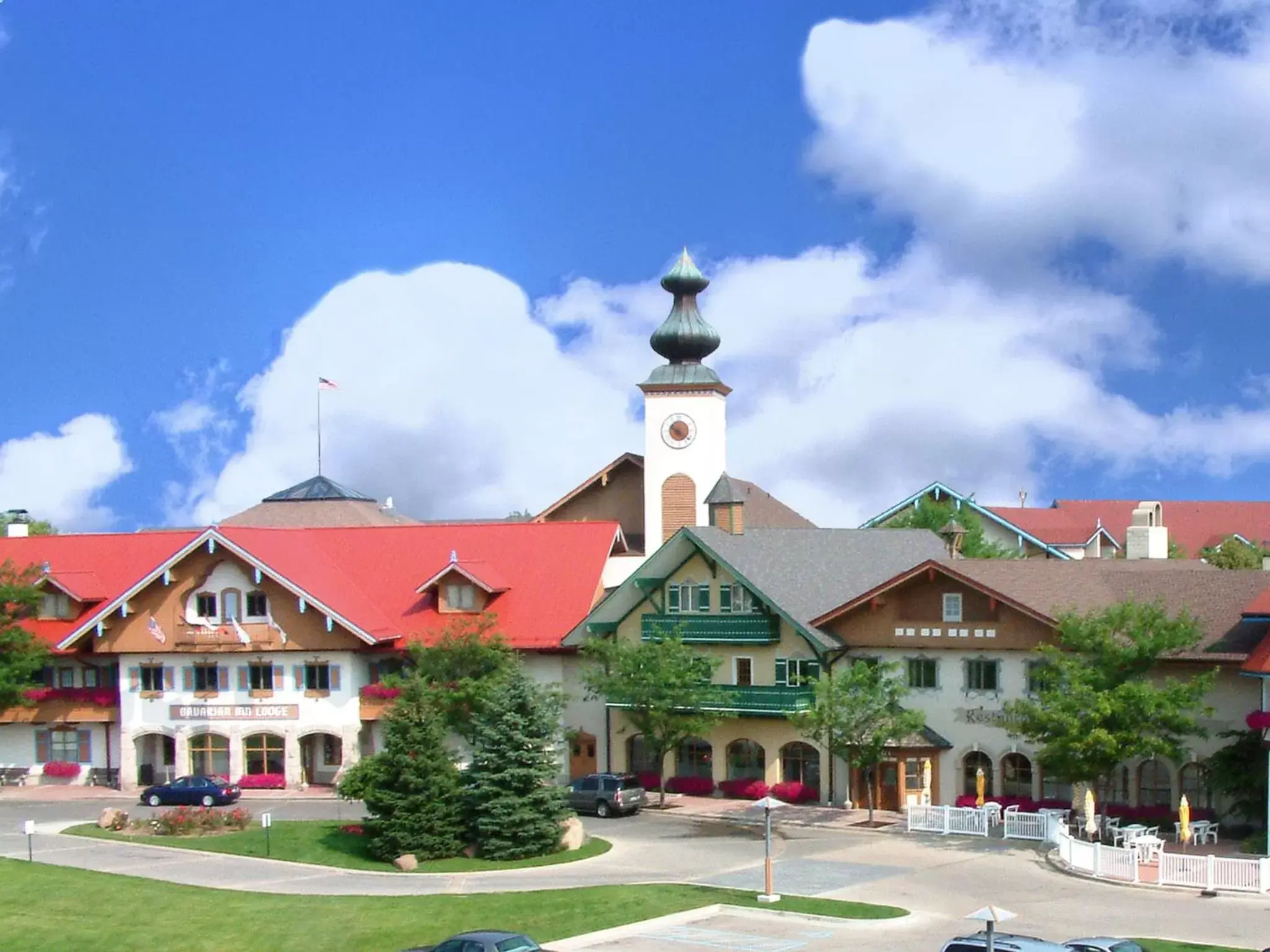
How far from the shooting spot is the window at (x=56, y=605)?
2450 inches

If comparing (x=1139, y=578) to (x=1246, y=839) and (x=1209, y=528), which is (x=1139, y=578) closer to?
(x=1246, y=839)

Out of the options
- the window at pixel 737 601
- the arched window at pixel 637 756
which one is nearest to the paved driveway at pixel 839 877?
the arched window at pixel 637 756

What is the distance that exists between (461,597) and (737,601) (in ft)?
36.1

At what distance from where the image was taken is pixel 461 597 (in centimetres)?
6084

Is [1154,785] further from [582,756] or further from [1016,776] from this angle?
[582,756]

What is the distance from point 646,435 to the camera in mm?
75188

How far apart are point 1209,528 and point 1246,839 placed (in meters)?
84.1

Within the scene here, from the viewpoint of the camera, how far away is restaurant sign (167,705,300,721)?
193 feet

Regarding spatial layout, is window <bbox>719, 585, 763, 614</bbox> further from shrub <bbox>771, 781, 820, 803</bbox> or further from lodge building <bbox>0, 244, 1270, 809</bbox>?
shrub <bbox>771, 781, 820, 803</bbox>

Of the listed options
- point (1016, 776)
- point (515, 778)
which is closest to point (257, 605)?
point (515, 778)

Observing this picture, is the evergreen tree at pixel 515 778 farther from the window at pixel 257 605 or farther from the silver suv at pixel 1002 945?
the silver suv at pixel 1002 945

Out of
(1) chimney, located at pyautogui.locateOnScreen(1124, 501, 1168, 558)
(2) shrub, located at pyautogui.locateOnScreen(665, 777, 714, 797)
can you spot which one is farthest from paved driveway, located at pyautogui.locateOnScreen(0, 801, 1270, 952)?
(1) chimney, located at pyautogui.locateOnScreen(1124, 501, 1168, 558)

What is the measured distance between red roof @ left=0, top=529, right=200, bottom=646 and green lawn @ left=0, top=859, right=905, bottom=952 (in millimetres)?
23336

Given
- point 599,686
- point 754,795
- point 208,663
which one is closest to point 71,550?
point 208,663
